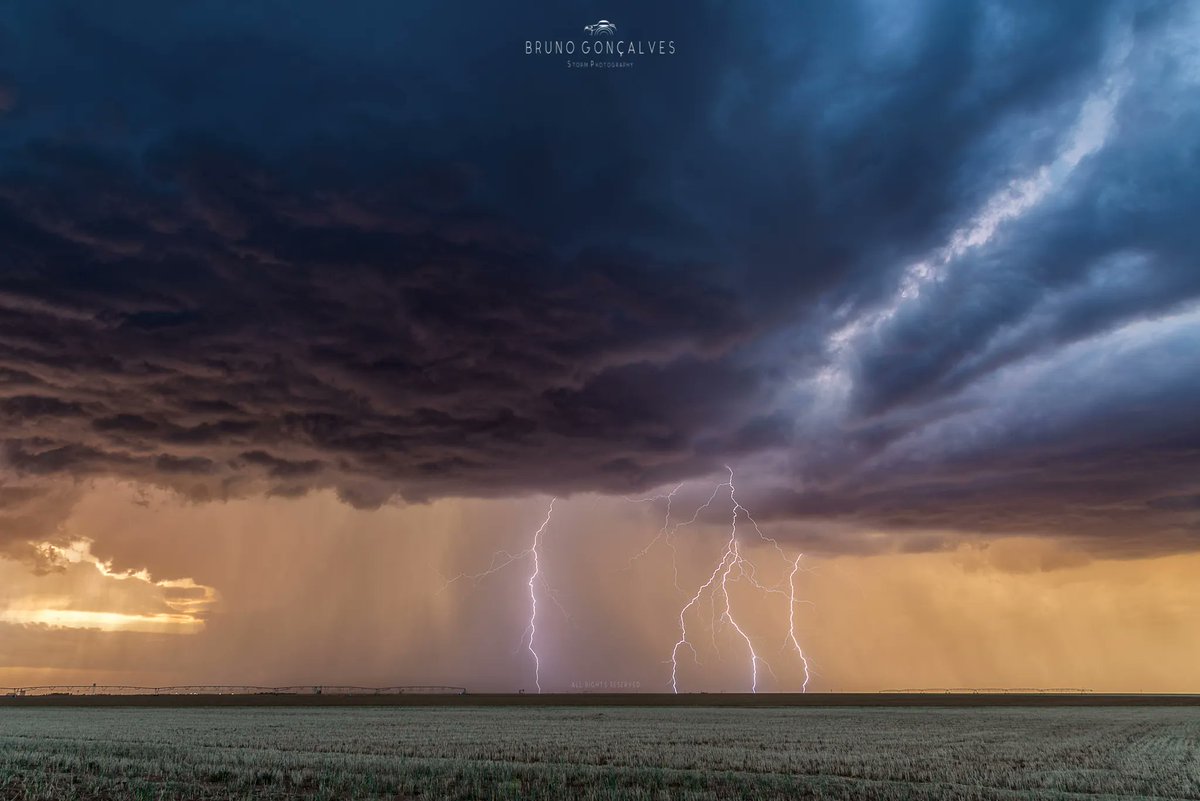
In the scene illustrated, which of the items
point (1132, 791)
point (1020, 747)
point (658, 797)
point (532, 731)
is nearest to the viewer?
point (658, 797)

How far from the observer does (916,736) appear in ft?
125

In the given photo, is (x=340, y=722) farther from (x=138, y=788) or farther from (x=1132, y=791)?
(x=1132, y=791)

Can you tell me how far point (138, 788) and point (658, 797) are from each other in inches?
523

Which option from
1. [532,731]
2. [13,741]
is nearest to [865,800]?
[532,731]

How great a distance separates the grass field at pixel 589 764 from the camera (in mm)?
19750

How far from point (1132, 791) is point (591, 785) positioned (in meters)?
14.8

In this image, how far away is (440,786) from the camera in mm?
20141

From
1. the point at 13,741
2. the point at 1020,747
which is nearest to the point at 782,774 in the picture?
the point at 1020,747

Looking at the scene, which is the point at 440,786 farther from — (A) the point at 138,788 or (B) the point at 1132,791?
(B) the point at 1132,791

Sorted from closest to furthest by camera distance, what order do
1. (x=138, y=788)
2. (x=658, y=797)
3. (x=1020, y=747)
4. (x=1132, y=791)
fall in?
1. (x=658, y=797)
2. (x=138, y=788)
3. (x=1132, y=791)
4. (x=1020, y=747)

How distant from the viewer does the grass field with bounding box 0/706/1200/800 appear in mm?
19750

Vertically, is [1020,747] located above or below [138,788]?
below

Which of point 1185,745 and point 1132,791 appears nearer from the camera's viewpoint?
point 1132,791

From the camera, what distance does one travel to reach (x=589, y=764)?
82.5ft
